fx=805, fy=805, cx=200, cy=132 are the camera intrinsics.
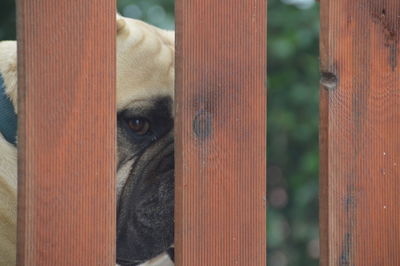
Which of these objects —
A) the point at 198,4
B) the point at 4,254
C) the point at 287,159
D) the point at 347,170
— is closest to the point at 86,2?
the point at 198,4

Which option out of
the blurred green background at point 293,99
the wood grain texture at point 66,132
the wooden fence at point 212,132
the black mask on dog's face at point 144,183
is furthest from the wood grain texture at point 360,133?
the blurred green background at point 293,99

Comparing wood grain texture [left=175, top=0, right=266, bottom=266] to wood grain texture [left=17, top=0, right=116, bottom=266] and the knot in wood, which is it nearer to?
the knot in wood

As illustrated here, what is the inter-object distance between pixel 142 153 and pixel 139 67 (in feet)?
0.68

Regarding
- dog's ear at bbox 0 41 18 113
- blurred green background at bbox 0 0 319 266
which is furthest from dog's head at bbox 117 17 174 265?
blurred green background at bbox 0 0 319 266

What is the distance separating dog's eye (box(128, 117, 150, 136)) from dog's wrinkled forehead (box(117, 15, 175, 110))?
0.05m

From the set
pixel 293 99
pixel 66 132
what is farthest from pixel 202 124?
pixel 293 99

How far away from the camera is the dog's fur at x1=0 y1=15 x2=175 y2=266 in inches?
74.5

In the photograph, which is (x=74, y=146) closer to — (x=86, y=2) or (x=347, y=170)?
(x=86, y=2)

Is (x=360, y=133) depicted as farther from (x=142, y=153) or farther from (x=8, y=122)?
(x=8, y=122)

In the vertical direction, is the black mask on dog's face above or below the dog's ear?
below

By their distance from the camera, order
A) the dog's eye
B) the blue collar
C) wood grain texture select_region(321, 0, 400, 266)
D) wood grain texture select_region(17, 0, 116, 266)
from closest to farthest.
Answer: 1. wood grain texture select_region(17, 0, 116, 266)
2. wood grain texture select_region(321, 0, 400, 266)
3. the blue collar
4. the dog's eye

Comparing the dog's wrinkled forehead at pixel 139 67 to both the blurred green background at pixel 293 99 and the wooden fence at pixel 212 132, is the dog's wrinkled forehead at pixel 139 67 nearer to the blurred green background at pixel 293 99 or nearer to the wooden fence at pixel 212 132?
Result: the wooden fence at pixel 212 132

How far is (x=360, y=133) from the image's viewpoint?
56.4 inches

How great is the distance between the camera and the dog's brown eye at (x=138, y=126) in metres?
1.92
